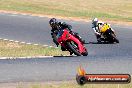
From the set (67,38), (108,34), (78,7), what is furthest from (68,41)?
(78,7)

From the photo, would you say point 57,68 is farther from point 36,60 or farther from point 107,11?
A: point 107,11

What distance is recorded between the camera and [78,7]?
119ft

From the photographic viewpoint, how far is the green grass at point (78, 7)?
107 feet

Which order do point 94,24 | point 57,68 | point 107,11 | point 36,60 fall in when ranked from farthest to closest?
point 107,11
point 94,24
point 36,60
point 57,68

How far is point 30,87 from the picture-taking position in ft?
38.4

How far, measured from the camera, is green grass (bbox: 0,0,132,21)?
32.8 meters

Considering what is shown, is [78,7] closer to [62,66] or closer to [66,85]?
[62,66]

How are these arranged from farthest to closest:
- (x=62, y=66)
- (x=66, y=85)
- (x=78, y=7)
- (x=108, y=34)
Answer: (x=78, y=7) < (x=108, y=34) < (x=62, y=66) < (x=66, y=85)

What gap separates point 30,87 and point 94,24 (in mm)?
11545

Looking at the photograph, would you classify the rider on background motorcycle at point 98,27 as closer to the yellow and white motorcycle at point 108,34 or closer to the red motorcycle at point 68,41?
the yellow and white motorcycle at point 108,34

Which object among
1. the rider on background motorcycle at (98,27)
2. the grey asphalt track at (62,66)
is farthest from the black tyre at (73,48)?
the rider on background motorcycle at (98,27)

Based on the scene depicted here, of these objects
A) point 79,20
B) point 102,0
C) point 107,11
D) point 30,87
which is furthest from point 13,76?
point 102,0

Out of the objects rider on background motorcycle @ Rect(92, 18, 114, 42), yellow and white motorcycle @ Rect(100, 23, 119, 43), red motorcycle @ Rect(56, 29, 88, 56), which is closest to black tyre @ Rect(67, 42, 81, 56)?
red motorcycle @ Rect(56, 29, 88, 56)

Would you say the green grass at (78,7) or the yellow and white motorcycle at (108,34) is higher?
the yellow and white motorcycle at (108,34)
